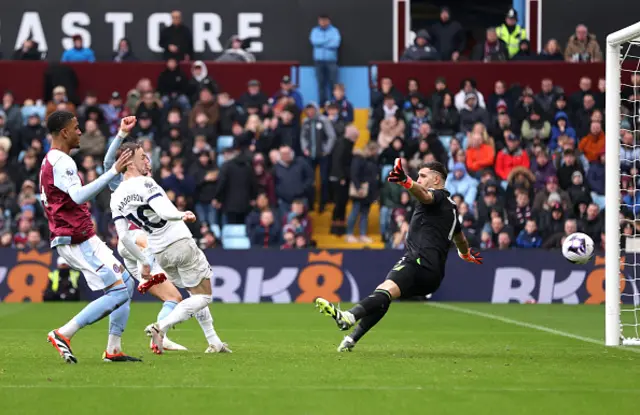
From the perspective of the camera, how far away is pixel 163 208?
11.4 metres

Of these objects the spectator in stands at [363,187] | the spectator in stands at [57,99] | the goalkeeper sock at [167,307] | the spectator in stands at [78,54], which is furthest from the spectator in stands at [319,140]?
the goalkeeper sock at [167,307]

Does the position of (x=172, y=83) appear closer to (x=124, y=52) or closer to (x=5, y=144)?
(x=124, y=52)

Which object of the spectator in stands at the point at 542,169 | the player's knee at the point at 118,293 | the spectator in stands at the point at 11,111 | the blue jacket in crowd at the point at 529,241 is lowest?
the blue jacket in crowd at the point at 529,241

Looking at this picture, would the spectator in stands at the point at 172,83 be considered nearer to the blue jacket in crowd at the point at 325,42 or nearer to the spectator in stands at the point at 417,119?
the blue jacket in crowd at the point at 325,42

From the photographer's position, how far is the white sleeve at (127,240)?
442 inches

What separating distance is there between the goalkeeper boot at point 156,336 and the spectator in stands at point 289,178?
1369 centimetres

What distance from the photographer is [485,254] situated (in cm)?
2347

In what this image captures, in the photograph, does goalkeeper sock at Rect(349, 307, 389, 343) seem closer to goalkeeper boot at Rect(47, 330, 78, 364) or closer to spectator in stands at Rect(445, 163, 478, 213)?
goalkeeper boot at Rect(47, 330, 78, 364)

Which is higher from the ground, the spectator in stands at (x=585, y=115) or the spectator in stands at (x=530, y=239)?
the spectator in stands at (x=585, y=115)

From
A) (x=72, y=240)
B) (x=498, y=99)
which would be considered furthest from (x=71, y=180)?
(x=498, y=99)

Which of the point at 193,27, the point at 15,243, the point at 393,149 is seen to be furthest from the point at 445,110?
the point at 15,243

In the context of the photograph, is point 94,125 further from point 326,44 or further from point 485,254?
point 485,254

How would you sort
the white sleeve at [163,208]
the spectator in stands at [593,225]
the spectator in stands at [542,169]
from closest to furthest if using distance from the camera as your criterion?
the white sleeve at [163,208]
the spectator in stands at [593,225]
the spectator in stands at [542,169]

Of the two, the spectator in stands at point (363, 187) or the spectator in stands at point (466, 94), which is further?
the spectator in stands at point (466, 94)
